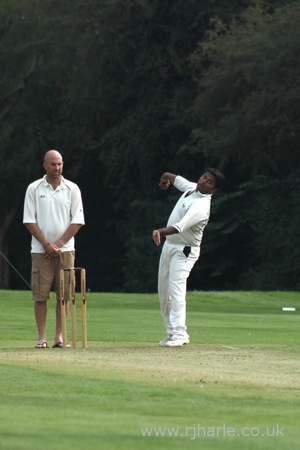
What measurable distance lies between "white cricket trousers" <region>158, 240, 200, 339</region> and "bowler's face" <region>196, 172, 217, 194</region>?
63 centimetres

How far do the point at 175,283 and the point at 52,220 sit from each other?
1.42 meters

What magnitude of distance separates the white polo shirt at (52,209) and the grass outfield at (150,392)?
123cm

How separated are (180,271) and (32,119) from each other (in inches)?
1660

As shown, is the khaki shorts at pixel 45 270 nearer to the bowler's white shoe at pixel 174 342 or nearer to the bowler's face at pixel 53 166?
the bowler's face at pixel 53 166

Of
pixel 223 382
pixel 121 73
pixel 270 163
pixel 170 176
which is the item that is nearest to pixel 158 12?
pixel 121 73

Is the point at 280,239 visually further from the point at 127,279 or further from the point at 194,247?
the point at 194,247

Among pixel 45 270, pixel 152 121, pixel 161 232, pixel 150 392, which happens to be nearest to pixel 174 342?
pixel 161 232

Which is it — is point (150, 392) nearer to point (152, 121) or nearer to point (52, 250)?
point (52, 250)

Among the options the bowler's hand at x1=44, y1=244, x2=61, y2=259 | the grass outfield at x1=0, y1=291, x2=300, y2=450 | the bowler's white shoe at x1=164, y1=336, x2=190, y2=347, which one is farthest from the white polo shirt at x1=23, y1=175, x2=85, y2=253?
the bowler's white shoe at x1=164, y1=336, x2=190, y2=347

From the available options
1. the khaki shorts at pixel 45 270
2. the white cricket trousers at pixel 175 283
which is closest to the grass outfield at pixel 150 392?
the white cricket trousers at pixel 175 283

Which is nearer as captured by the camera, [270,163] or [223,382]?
[223,382]

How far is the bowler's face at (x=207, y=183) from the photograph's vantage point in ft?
51.4

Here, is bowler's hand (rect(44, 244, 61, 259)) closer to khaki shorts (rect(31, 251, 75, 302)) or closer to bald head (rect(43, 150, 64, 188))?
khaki shorts (rect(31, 251, 75, 302))

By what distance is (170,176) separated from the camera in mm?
16438
